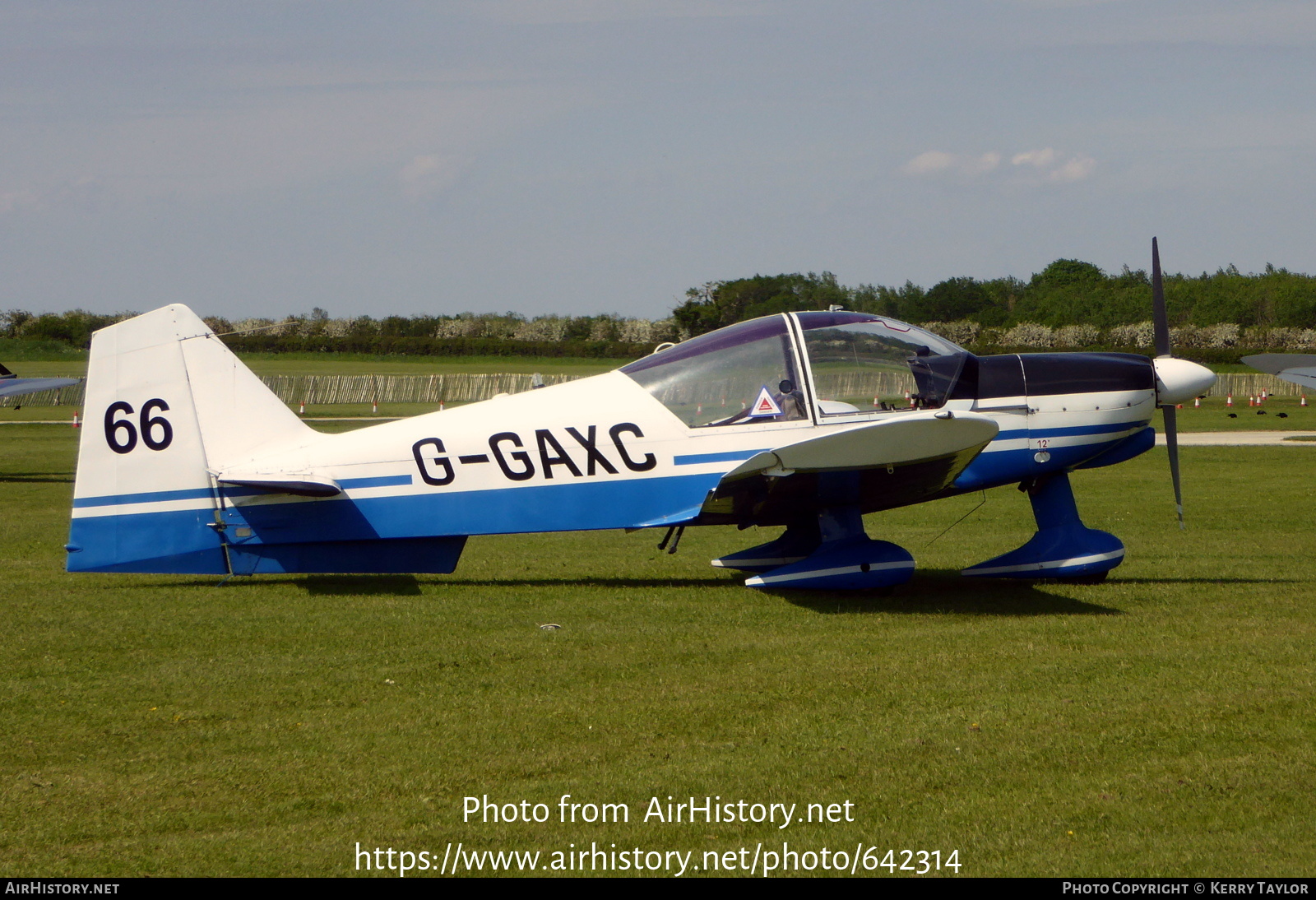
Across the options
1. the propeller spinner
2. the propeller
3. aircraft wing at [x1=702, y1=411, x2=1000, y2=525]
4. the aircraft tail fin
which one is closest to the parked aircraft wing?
aircraft wing at [x1=702, y1=411, x2=1000, y2=525]

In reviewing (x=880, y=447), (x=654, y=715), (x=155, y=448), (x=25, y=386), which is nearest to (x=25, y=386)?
(x=25, y=386)

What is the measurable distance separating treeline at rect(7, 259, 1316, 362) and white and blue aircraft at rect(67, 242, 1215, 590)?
4094 cm

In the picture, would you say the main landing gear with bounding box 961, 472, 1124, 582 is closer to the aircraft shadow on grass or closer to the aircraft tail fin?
the aircraft shadow on grass

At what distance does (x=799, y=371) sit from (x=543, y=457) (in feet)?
6.68

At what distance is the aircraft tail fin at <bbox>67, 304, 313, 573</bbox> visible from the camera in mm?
8320

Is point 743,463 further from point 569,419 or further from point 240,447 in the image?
point 240,447

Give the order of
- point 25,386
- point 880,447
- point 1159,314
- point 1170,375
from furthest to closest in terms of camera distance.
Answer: point 25,386, point 1159,314, point 1170,375, point 880,447

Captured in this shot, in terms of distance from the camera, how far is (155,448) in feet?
27.5

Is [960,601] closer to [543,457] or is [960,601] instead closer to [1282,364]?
[543,457]

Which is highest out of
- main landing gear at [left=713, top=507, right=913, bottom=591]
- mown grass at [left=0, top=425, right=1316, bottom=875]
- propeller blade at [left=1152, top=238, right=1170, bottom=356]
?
propeller blade at [left=1152, top=238, right=1170, bottom=356]

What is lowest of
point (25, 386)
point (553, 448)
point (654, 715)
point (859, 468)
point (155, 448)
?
point (654, 715)

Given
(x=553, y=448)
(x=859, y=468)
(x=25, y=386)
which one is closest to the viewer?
(x=859, y=468)

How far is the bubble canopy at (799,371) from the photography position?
832cm

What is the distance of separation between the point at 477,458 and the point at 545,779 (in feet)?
13.4
